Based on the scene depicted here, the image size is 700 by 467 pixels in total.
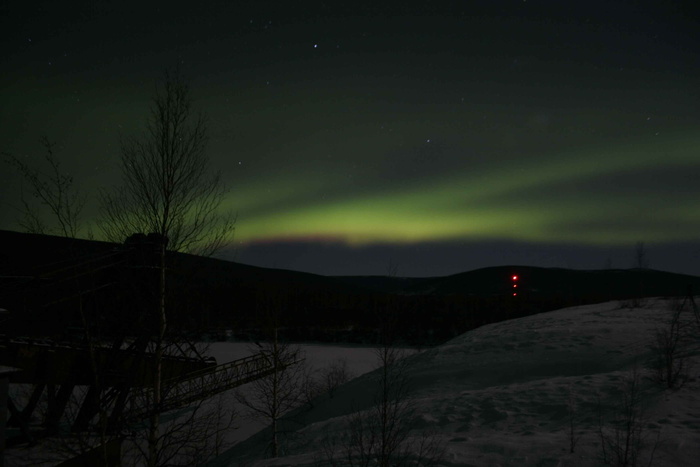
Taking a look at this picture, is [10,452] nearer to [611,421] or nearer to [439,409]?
[439,409]

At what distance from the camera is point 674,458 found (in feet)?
23.8

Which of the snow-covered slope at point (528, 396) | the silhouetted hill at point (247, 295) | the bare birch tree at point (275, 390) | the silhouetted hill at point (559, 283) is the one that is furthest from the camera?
the silhouetted hill at point (559, 283)

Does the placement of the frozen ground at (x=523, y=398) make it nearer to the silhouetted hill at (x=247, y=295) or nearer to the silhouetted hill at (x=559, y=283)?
the silhouetted hill at (x=247, y=295)

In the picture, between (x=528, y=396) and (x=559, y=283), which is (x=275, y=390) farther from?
(x=559, y=283)

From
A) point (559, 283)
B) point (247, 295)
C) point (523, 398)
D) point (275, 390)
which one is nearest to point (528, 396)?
point (523, 398)

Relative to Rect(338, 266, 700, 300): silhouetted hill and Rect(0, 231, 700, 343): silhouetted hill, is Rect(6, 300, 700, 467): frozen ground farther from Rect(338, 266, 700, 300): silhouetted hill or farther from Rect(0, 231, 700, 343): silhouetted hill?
Rect(338, 266, 700, 300): silhouetted hill

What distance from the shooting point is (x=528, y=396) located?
41.1 ft

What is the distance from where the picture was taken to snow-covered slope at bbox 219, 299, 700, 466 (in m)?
8.30

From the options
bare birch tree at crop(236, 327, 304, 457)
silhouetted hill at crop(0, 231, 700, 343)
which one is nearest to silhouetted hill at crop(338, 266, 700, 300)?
silhouetted hill at crop(0, 231, 700, 343)

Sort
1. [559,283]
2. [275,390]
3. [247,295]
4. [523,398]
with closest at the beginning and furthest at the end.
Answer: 1. [523,398]
2. [275,390]
3. [247,295]
4. [559,283]

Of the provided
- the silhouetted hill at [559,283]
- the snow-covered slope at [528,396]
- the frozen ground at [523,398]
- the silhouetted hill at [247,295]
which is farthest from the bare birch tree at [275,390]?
the silhouetted hill at [559,283]

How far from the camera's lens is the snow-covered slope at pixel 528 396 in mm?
8305

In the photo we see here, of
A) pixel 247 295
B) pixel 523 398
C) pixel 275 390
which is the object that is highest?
pixel 247 295

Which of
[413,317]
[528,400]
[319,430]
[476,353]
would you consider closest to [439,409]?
[528,400]
